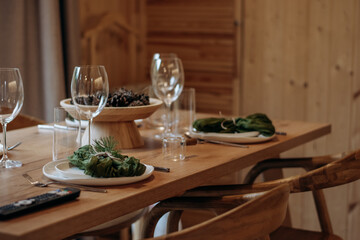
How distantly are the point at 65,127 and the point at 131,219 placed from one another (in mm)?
628

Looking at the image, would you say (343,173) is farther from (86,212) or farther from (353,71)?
(353,71)

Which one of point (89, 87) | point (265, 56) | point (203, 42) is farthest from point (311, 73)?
point (89, 87)

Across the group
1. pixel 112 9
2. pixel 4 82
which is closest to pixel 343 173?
pixel 4 82

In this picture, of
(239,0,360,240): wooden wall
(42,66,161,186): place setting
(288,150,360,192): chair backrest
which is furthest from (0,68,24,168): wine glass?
(239,0,360,240): wooden wall

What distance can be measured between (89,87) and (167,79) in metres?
0.51

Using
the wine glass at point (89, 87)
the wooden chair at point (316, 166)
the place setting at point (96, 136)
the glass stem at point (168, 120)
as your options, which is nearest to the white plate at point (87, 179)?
the place setting at point (96, 136)

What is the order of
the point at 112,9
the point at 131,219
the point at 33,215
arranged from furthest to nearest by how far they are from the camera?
the point at 112,9
the point at 131,219
the point at 33,215

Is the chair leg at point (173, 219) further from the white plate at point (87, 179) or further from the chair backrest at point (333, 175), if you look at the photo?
the chair backrest at point (333, 175)

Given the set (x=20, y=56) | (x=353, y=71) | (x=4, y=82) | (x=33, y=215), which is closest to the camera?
(x=33, y=215)

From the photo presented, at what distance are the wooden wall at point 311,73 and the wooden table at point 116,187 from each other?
1.15m

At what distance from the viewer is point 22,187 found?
1.12 meters

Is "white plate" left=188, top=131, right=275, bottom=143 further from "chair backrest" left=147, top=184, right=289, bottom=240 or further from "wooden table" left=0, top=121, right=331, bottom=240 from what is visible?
"chair backrest" left=147, top=184, right=289, bottom=240

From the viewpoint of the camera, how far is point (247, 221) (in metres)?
0.95

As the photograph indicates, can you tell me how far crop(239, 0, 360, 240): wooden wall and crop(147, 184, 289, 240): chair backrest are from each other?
206cm
